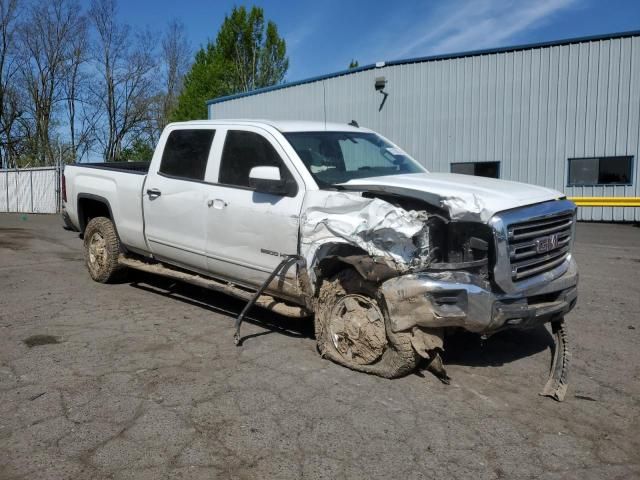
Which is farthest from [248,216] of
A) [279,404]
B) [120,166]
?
[120,166]

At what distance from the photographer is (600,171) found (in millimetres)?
16594

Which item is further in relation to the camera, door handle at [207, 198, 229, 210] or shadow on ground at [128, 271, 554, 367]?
door handle at [207, 198, 229, 210]

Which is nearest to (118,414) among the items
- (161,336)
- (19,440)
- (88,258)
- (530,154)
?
(19,440)

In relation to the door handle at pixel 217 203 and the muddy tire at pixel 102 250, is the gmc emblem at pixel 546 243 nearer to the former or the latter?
the door handle at pixel 217 203

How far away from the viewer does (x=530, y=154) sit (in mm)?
17391

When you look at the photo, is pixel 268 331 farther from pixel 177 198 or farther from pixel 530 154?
pixel 530 154

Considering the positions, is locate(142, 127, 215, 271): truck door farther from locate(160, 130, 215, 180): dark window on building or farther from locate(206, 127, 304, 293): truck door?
locate(206, 127, 304, 293): truck door

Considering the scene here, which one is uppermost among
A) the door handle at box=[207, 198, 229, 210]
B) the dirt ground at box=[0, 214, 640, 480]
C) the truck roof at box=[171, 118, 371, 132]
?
the truck roof at box=[171, 118, 371, 132]

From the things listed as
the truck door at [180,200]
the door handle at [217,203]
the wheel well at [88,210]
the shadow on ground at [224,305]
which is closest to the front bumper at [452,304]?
the shadow on ground at [224,305]

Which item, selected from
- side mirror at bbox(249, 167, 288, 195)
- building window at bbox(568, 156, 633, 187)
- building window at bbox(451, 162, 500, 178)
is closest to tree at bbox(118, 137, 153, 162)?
building window at bbox(451, 162, 500, 178)

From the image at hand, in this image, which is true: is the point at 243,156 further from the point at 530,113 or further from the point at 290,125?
the point at 530,113

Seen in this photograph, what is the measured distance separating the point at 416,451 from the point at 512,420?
0.78 m

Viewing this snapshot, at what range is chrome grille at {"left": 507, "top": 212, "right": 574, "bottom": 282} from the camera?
3.92 m

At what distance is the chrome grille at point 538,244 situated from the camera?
12.9 ft
